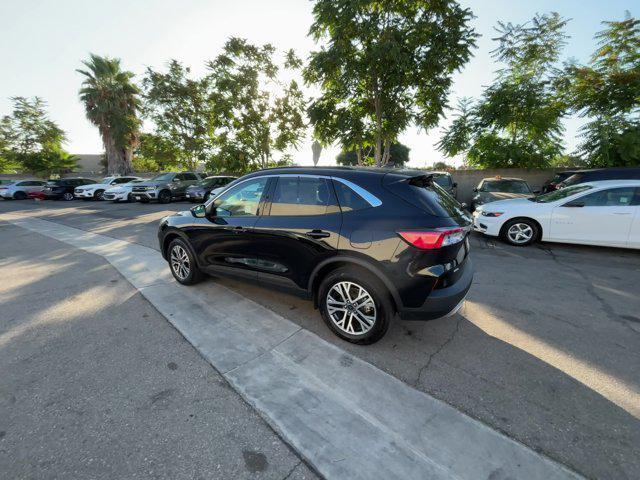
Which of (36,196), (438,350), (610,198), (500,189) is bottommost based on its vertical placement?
(438,350)

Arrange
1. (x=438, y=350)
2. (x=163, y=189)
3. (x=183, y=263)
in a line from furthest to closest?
1. (x=163, y=189)
2. (x=183, y=263)
3. (x=438, y=350)

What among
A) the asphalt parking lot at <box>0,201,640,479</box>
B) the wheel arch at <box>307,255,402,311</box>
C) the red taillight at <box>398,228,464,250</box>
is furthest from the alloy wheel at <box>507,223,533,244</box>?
the wheel arch at <box>307,255,402,311</box>

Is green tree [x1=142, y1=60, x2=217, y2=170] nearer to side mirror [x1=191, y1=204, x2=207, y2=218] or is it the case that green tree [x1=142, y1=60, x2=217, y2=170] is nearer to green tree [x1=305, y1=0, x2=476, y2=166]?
green tree [x1=305, y1=0, x2=476, y2=166]

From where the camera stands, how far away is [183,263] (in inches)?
167

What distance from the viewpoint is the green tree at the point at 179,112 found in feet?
70.0

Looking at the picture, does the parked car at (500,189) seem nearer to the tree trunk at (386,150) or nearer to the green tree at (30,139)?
the tree trunk at (386,150)

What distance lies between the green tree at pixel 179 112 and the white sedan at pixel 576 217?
1950 centimetres

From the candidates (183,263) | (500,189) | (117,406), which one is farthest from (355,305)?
(500,189)

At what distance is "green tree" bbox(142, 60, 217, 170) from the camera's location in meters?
21.3

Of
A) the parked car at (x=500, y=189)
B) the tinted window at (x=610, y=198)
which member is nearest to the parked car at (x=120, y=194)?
the parked car at (x=500, y=189)

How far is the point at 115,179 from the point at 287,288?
71.6 ft

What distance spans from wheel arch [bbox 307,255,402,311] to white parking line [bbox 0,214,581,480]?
1.80 ft

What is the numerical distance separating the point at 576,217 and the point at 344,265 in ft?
19.3

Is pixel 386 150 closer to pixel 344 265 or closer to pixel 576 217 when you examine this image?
pixel 576 217
